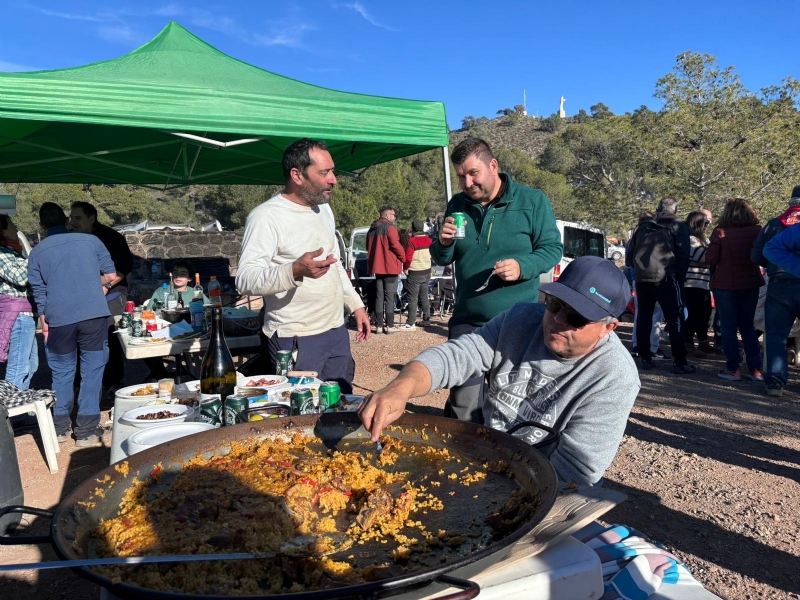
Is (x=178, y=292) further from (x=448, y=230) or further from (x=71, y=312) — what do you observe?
(x=448, y=230)

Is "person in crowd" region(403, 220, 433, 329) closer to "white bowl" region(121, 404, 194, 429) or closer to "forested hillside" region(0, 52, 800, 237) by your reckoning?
"white bowl" region(121, 404, 194, 429)

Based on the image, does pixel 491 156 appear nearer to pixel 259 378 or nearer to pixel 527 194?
pixel 527 194

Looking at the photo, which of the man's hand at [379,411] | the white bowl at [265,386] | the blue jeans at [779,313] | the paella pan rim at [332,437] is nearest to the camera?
the paella pan rim at [332,437]

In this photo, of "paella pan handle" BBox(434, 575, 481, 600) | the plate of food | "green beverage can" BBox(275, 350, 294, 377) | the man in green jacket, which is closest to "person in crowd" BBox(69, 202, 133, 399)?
the plate of food

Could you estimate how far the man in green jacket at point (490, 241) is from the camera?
3.17 metres

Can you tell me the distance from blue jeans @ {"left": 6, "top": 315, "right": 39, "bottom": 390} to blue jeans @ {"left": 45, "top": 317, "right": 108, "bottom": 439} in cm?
48

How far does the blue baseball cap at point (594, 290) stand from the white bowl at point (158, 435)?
1302 mm

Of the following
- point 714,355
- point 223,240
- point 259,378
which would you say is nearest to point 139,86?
point 259,378

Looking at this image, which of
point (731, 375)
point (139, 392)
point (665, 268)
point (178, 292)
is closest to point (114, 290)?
point (178, 292)

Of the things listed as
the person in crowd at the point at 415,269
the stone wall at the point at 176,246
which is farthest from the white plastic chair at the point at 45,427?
the stone wall at the point at 176,246

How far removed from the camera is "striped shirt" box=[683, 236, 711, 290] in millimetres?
7613

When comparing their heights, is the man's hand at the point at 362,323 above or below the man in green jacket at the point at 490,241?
below

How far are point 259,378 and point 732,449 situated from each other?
398cm

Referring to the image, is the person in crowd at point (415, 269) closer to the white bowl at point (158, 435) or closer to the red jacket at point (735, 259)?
the red jacket at point (735, 259)
